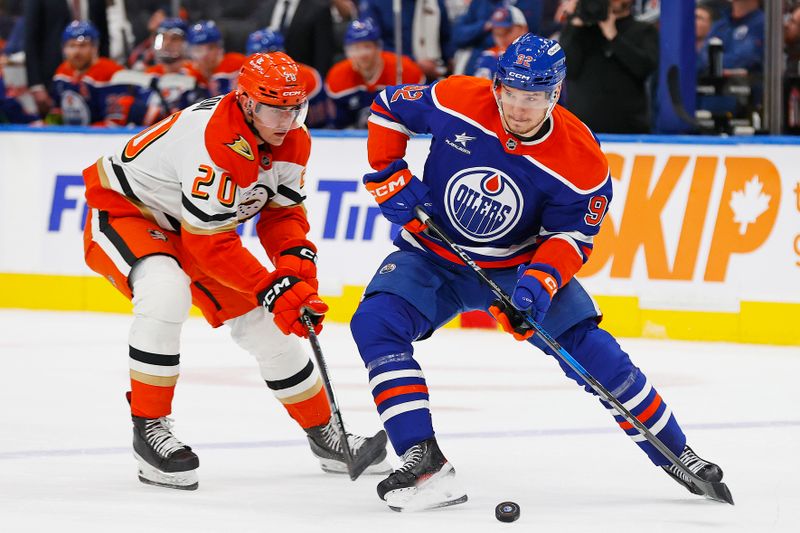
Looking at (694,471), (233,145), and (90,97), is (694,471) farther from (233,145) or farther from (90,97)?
(90,97)

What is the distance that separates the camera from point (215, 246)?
163 inches

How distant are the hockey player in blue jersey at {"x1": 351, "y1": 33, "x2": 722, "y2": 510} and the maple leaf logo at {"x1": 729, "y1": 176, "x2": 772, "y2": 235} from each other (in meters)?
2.80

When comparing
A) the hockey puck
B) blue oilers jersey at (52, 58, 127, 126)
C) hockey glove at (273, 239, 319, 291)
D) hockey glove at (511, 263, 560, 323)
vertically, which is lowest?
blue oilers jersey at (52, 58, 127, 126)

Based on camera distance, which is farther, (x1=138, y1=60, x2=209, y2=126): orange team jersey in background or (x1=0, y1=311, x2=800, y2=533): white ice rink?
(x1=138, y1=60, x2=209, y2=126): orange team jersey in background

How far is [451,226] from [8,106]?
5611mm

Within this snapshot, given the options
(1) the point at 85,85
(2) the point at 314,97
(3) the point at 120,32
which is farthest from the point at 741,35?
(3) the point at 120,32

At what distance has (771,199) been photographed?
6770 millimetres

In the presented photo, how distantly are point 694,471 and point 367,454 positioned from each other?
918 mm

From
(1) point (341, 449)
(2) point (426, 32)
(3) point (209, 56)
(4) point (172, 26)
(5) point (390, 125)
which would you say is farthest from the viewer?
(4) point (172, 26)

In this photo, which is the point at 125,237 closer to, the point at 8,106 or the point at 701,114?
the point at 701,114

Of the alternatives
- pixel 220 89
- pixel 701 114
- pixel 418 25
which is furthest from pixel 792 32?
pixel 220 89

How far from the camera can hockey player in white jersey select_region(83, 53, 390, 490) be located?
4.13m

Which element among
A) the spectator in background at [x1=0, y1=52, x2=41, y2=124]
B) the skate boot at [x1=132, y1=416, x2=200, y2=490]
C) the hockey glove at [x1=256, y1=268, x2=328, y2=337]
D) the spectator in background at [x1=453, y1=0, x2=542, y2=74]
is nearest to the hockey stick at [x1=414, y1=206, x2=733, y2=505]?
the hockey glove at [x1=256, y1=268, x2=328, y2=337]

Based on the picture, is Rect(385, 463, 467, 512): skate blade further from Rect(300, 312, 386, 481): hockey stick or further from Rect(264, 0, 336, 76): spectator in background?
Rect(264, 0, 336, 76): spectator in background
